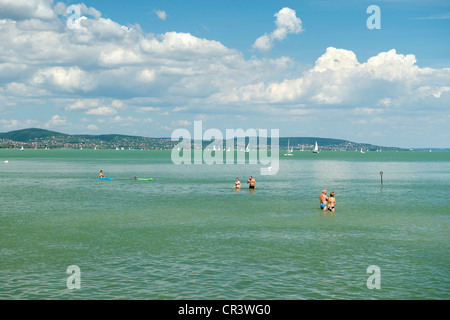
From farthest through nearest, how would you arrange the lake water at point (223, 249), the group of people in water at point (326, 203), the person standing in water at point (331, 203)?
the group of people in water at point (326, 203), the person standing in water at point (331, 203), the lake water at point (223, 249)

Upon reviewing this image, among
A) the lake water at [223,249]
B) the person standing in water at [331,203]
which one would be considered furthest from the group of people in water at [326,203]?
the lake water at [223,249]

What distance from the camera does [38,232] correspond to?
41.9 metres

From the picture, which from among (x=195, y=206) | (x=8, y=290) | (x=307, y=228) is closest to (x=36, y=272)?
(x=8, y=290)

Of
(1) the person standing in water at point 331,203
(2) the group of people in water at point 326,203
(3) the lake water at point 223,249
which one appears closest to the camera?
(3) the lake water at point 223,249

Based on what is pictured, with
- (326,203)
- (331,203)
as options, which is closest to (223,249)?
(331,203)

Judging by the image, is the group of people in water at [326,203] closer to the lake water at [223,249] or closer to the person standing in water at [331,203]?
the person standing in water at [331,203]

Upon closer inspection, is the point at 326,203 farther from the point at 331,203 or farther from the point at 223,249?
the point at 223,249

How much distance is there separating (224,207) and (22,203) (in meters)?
27.7

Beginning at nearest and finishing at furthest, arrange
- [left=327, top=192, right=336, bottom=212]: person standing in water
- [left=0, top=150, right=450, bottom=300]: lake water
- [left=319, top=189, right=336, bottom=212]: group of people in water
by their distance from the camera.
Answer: [left=0, top=150, right=450, bottom=300]: lake water < [left=327, top=192, right=336, bottom=212]: person standing in water < [left=319, top=189, right=336, bottom=212]: group of people in water

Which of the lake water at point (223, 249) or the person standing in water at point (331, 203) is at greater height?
the person standing in water at point (331, 203)

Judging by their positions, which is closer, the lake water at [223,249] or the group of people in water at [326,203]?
the lake water at [223,249]

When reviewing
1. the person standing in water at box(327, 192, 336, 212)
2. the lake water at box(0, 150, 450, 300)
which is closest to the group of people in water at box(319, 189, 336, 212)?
the person standing in water at box(327, 192, 336, 212)

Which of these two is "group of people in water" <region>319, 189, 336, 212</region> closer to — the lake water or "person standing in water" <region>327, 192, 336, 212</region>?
"person standing in water" <region>327, 192, 336, 212</region>

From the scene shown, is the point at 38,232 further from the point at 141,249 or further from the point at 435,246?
the point at 435,246
